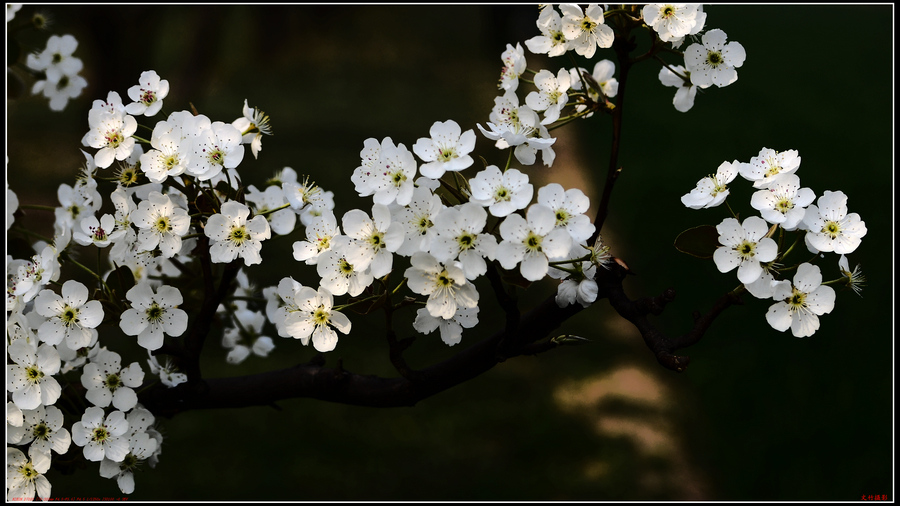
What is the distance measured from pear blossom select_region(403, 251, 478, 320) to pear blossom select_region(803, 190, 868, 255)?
467mm

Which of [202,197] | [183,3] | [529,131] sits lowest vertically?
[202,197]

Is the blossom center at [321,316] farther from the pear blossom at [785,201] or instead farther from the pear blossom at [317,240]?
the pear blossom at [785,201]

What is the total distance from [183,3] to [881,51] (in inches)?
122

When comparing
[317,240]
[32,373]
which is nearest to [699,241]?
[317,240]

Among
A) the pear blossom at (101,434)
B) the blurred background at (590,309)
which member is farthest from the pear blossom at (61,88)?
the pear blossom at (101,434)

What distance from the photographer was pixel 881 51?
3.24 metres

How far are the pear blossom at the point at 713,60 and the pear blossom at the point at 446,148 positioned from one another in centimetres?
43

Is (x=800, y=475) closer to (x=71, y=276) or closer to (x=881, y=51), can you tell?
(x=881, y=51)

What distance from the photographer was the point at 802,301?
106 cm

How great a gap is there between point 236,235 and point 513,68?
535 mm

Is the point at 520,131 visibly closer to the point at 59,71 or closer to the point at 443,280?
the point at 443,280

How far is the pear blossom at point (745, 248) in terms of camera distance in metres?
1.02

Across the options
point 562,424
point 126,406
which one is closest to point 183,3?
point 562,424

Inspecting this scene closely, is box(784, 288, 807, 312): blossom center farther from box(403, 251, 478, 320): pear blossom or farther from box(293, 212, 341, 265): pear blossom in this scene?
box(293, 212, 341, 265): pear blossom
